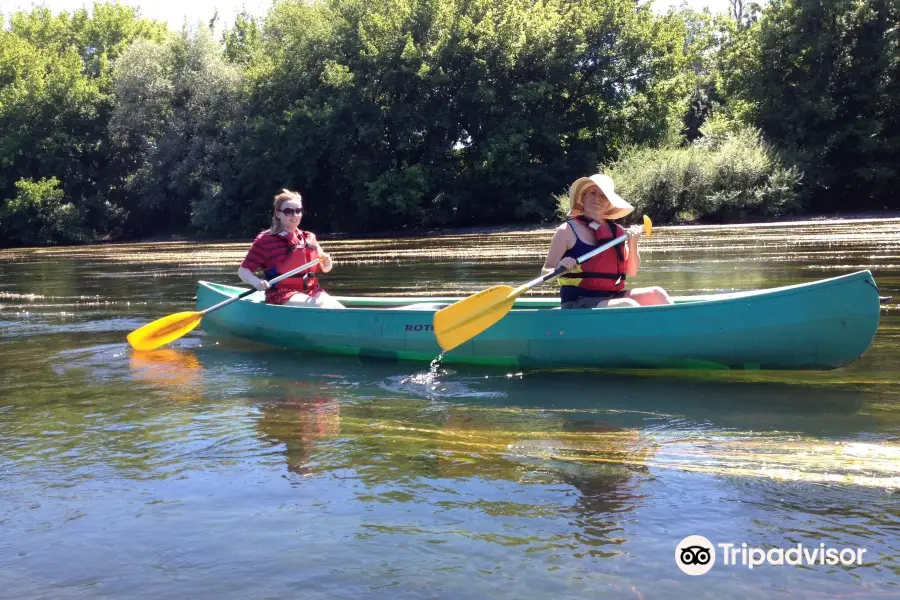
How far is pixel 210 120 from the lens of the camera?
35125mm

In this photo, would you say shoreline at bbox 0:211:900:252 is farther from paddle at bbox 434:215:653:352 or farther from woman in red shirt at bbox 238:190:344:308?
paddle at bbox 434:215:653:352

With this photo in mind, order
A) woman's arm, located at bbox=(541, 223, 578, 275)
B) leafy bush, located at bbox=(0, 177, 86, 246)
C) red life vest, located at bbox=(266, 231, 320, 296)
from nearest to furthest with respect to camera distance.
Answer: woman's arm, located at bbox=(541, 223, 578, 275), red life vest, located at bbox=(266, 231, 320, 296), leafy bush, located at bbox=(0, 177, 86, 246)

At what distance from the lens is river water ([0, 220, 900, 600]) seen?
306cm

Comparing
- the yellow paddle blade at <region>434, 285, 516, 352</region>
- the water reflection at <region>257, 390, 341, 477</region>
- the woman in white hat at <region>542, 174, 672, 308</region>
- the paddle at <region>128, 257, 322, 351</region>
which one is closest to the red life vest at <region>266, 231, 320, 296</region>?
the paddle at <region>128, 257, 322, 351</region>

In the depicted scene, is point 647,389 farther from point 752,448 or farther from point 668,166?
point 668,166

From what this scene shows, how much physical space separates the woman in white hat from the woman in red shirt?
2.24 metres

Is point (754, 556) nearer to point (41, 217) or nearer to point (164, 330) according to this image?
point (164, 330)

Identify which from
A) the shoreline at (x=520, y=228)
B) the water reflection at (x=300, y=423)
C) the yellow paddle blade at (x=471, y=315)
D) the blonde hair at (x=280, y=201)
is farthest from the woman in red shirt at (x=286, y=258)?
the shoreline at (x=520, y=228)

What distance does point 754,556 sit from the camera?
120 inches

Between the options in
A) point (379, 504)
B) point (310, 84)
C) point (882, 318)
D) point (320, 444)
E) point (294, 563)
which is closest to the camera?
point (294, 563)

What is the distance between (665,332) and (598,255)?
0.73 meters

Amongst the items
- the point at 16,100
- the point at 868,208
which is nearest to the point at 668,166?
the point at 868,208

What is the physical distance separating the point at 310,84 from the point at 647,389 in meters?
30.6

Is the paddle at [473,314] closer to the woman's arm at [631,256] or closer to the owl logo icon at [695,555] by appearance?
the woman's arm at [631,256]
